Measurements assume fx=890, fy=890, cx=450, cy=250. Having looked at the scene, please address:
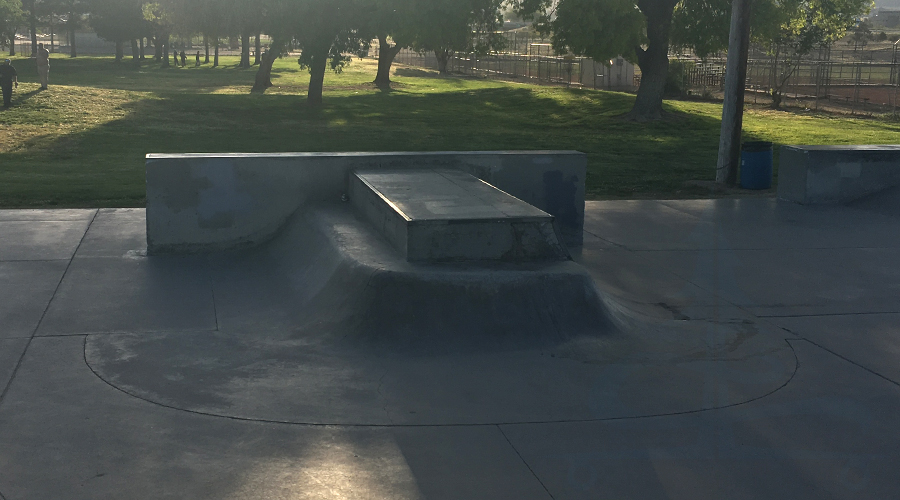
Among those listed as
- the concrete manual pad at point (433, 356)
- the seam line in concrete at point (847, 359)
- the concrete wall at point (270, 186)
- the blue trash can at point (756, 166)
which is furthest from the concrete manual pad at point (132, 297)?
the blue trash can at point (756, 166)

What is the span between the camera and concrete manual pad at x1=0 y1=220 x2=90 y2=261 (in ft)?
32.8

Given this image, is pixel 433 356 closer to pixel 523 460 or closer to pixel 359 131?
pixel 523 460

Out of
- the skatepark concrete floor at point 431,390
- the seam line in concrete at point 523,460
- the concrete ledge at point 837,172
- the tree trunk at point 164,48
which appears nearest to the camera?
the seam line in concrete at point 523,460

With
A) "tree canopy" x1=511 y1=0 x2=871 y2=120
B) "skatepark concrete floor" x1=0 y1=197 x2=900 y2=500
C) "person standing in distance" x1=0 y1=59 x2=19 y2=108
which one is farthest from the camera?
"person standing in distance" x1=0 y1=59 x2=19 y2=108

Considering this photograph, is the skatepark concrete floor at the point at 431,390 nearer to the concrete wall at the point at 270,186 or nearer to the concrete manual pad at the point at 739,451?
the concrete manual pad at the point at 739,451

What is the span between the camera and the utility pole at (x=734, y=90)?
52.8 ft

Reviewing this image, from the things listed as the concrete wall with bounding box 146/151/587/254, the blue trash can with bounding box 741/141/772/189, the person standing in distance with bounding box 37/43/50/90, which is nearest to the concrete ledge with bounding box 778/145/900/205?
the blue trash can with bounding box 741/141/772/189

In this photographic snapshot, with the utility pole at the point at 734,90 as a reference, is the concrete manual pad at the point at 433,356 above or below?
below

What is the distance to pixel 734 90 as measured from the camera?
16.4 m

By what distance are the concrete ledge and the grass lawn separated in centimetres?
248

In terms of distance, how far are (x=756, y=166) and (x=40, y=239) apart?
12.0m

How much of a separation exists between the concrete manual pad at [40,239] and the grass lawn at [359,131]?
209 centimetres

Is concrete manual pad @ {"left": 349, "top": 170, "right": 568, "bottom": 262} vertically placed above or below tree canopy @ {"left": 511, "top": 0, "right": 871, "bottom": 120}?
below

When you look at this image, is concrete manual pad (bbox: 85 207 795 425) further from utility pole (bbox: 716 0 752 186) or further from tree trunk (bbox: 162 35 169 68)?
tree trunk (bbox: 162 35 169 68)
